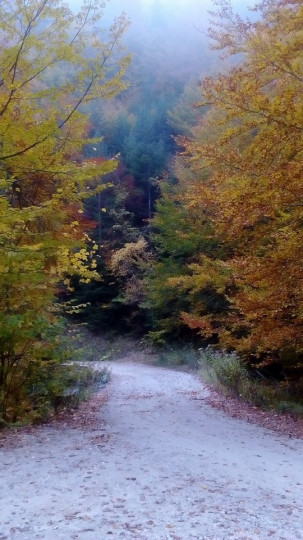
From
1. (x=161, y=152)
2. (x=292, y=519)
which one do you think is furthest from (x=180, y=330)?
(x=292, y=519)

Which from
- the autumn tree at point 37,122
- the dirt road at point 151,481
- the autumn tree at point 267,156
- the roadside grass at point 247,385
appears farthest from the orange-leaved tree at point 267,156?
the dirt road at point 151,481

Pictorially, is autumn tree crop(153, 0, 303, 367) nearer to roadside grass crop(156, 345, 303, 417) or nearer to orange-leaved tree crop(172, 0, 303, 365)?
orange-leaved tree crop(172, 0, 303, 365)

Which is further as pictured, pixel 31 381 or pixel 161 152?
pixel 161 152

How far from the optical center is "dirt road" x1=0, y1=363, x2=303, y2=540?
13.8ft

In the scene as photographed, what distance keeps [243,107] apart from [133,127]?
111 feet

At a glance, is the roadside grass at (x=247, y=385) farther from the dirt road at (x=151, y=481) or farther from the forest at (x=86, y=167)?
the dirt road at (x=151, y=481)

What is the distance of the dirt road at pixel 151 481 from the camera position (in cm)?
421

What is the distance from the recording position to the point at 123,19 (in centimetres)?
774

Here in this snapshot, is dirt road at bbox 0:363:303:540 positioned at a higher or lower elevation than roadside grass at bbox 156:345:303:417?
higher

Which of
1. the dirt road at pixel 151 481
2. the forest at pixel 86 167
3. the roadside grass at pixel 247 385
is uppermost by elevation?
the forest at pixel 86 167

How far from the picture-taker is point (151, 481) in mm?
5473

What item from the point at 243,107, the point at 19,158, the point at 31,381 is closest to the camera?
the point at 19,158

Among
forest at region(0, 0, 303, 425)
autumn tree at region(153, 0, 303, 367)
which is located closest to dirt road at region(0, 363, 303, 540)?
forest at region(0, 0, 303, 425)

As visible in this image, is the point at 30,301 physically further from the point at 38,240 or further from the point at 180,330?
the point at 180,330
